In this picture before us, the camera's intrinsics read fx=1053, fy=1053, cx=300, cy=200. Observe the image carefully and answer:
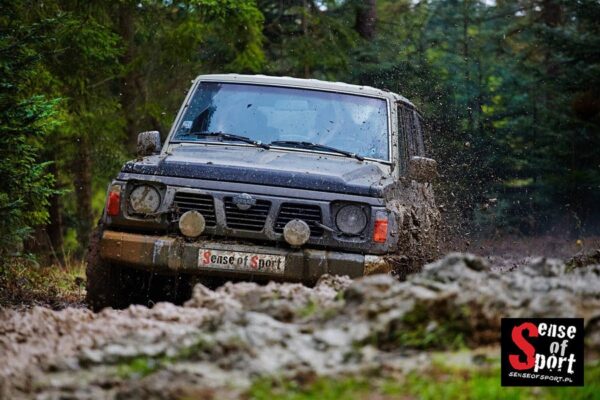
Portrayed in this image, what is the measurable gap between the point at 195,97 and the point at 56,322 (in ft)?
11.4

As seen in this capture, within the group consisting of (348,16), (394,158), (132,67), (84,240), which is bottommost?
(84,240)

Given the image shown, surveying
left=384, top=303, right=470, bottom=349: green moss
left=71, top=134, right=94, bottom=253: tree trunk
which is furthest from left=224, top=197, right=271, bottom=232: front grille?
left=71, top=134, right=94, bottom=253: tree trunk

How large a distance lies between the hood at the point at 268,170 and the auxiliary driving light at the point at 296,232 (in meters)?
0.27

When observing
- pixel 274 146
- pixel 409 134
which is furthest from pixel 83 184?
pixel 274 146

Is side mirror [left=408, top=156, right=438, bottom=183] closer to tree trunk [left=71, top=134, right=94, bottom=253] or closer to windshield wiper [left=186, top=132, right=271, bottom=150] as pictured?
windshield wiper [left=186, top=132, right=271, bottom=150]

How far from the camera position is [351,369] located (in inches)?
175

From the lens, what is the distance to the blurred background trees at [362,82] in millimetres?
15969

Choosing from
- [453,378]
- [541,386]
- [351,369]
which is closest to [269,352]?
[351,369]

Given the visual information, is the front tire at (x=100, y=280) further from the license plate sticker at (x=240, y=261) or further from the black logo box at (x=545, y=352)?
the black logo box at (x=545, y=352)

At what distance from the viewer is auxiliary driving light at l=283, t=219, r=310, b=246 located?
724 centimetres

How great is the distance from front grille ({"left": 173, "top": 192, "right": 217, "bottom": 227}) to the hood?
136 mm

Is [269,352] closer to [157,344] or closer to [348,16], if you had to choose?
[157,344]

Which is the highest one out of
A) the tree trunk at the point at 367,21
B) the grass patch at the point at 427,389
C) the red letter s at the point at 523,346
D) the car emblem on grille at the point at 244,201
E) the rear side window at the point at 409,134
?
the tree trunk at the point at 367,21

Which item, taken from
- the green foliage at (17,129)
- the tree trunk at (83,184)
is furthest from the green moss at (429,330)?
the tree trunk at (83,184)
